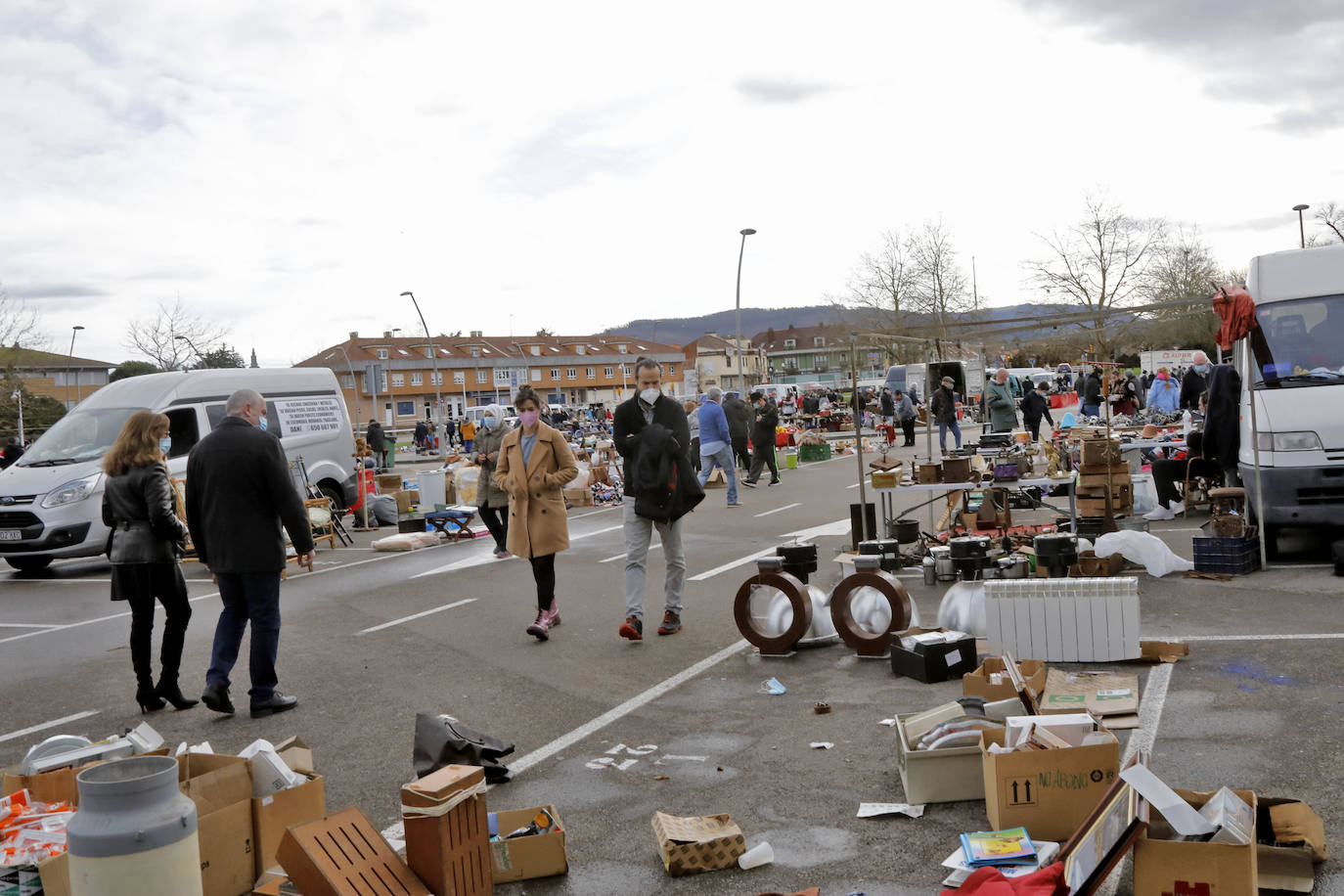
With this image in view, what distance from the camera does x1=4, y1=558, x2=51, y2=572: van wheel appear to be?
48.6 feet

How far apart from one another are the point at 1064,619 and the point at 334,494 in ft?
45.1

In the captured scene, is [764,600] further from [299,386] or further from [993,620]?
[299,386]

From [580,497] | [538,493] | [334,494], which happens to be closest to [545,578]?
[538,493]

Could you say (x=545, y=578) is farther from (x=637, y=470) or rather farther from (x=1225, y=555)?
(x=1225, y=555)

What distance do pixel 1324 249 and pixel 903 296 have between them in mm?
58336

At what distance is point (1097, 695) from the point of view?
5.98 m

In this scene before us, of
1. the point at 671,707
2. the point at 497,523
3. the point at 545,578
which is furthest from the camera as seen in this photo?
the point at 497,523

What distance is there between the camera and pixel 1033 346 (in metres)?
83.8

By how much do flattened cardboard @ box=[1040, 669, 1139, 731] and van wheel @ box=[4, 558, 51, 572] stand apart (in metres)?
13.5

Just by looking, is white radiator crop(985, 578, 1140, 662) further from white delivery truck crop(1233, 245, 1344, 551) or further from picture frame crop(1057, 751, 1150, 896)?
white delivery truck crop(1233, 245, 1344, 551)

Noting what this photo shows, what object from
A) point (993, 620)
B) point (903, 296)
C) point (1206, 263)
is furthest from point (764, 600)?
point (1206, 263)

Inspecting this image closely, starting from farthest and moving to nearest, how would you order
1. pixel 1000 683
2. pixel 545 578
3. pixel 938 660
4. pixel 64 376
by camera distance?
pixel 64 376
pixel 545 578
pixel 938 660
pixel 1000 683

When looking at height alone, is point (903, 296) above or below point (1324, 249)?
above

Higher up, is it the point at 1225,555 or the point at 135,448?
the point at 135,448
